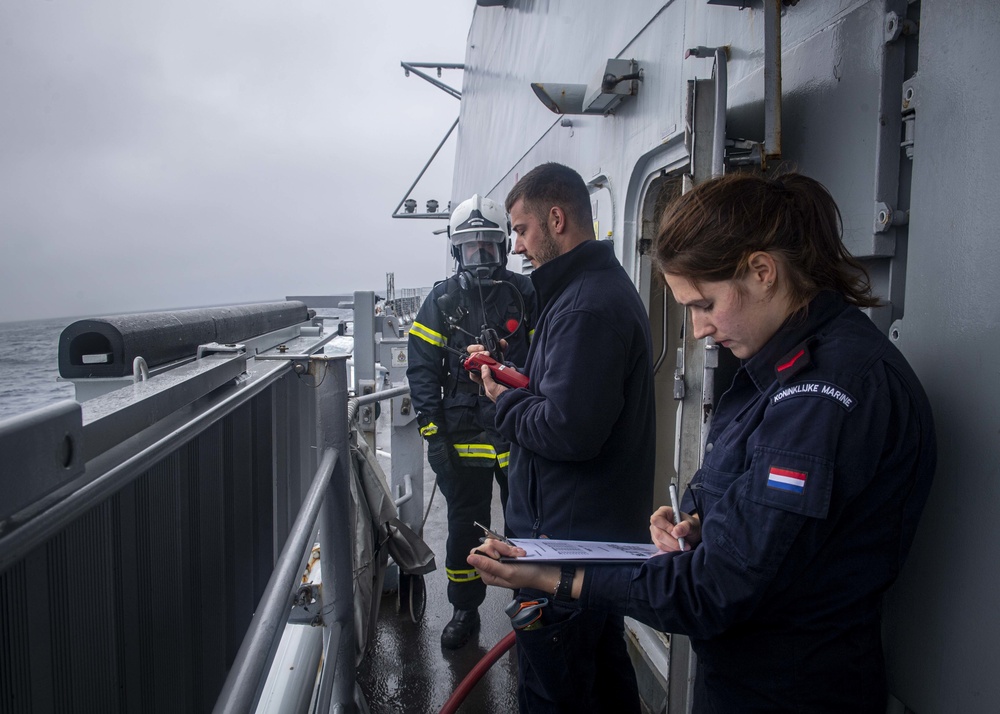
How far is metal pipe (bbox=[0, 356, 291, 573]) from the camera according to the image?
564mm

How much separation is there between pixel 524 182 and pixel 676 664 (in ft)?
5.27

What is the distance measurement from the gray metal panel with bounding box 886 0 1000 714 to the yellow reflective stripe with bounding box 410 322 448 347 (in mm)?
2245

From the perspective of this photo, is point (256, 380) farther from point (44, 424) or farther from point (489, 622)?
point (489, 622)

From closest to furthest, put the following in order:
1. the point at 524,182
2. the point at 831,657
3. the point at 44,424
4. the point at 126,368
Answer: the point at 44,424 < the point at 831,657 < the point at 126,368 < the point at 524,182

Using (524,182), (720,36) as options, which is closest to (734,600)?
(524,182)

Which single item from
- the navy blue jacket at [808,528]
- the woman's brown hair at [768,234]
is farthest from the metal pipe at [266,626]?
the woman's brown hair at [768,234]

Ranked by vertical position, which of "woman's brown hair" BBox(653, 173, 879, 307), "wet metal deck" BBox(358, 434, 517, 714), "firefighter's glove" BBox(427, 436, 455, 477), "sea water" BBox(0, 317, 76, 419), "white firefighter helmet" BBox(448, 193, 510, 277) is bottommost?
"wet metal deck" BBox(358, 434, 517, 714)

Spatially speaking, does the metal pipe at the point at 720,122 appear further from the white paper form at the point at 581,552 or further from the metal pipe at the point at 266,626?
the metal pipe at the point at 266,626

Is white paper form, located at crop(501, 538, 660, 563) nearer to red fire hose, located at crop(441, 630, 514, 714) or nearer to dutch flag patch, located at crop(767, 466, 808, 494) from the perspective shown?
dutch flag patch, located at crop(767, 466, 808, 494)

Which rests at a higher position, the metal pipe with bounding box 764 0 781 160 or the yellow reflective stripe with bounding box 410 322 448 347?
the metal pipe with bounding box 764 0 781 160

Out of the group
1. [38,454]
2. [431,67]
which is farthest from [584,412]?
[431,67]

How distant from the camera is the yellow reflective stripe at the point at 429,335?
3.25 m

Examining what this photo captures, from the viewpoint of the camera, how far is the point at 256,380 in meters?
1.46

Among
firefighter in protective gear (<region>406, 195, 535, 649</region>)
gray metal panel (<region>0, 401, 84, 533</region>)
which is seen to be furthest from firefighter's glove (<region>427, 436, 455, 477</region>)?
gray metal panel (<region>0, 401, 84, 533</region>)
